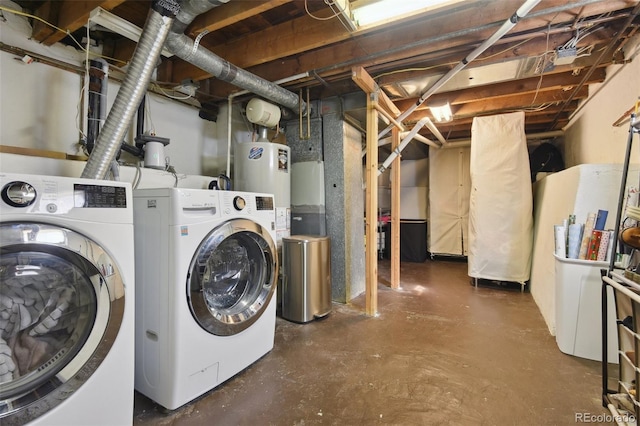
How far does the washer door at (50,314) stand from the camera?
0.92 m

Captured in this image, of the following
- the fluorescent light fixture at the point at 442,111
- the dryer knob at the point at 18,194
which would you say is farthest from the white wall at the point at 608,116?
the dryer knob at the point at 18,194

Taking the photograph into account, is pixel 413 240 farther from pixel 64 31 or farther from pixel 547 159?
pixel 64 31

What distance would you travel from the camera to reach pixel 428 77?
2.38m

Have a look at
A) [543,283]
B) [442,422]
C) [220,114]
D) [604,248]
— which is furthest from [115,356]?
[543,283]

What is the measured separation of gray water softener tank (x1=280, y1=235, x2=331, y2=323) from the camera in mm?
2438

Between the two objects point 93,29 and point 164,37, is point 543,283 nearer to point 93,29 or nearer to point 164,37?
point 164,37

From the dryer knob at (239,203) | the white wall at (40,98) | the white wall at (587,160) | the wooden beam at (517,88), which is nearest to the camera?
the dryer knob at (239,203)

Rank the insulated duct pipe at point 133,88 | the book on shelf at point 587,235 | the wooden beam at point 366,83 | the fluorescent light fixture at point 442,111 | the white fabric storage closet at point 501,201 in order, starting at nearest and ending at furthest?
1. the insulated duct pipe at point 133,88
2. the book on shelf at point 587,235
3. the wooden beam at point 366,83
4. the fluorescent light fixture at point 442,111
5. the white fabric storage closet at point 501,201

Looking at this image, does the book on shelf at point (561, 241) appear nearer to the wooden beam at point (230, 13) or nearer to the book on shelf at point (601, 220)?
the book on shelf at point (601, 220)

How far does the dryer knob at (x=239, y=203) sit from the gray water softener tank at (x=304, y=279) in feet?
2.87

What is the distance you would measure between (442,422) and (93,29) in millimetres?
3303

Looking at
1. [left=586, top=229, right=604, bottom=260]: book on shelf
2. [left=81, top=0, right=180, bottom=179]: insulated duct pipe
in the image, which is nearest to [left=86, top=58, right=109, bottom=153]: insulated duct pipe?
[left=81, top=0, right=180, bottom=179]: insulated duct pipe

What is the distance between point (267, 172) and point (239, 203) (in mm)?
1016

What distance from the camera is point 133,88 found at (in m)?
1.55
